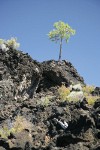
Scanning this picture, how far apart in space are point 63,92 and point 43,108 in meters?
6.14

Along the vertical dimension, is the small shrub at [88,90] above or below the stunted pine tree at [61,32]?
below

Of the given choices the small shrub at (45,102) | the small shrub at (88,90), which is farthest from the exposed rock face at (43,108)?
the small shrub at (88,90)

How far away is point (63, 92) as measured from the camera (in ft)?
147

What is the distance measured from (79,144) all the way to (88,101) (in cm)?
1132

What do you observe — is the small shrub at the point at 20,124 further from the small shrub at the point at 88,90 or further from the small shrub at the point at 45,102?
the small shrub at the point at 88,90

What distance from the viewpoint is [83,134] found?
29.4 meters

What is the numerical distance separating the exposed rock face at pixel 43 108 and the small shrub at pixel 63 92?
0.59 metres

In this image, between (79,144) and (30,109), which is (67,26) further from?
(79,144)

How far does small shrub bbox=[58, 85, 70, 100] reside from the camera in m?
43.7

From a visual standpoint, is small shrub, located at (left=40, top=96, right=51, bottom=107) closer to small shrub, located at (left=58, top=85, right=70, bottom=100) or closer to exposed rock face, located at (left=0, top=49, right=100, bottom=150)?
exposed rock face, located at (left=0, top=49, right=100, bottom=150)

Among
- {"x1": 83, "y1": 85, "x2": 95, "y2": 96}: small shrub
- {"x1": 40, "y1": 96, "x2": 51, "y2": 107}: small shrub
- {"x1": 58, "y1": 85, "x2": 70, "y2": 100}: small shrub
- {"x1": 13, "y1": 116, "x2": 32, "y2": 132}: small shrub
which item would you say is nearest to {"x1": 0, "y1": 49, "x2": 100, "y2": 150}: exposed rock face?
{"x1": 40, "y1": 96, "x2": 51, "y2": 107}: small shrub

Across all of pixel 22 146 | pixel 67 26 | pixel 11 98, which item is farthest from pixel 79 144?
pixel 67 26

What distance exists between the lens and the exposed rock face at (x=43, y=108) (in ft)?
97.9

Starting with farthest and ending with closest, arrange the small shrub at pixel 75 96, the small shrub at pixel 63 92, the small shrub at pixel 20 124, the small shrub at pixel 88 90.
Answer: the small shrub at pixel 88 90
the small shrub at pixel 63 92
the small shrub at pixel 75 96
the small shrub at pixel 20 124
